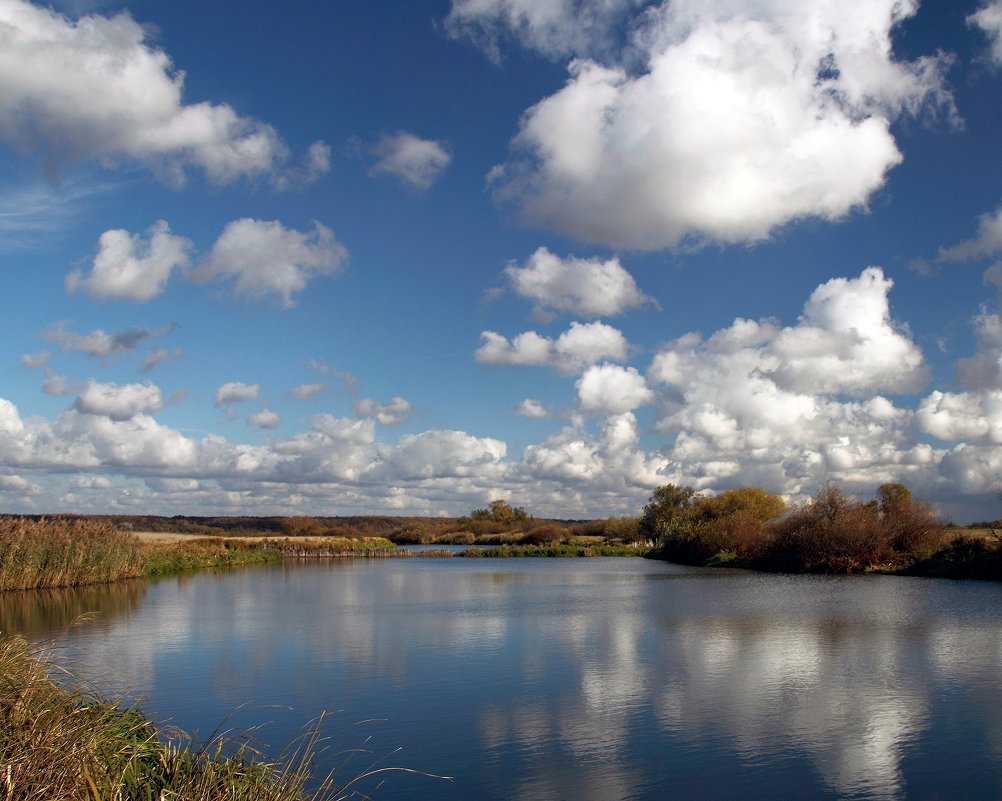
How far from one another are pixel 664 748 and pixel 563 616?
13267 mm

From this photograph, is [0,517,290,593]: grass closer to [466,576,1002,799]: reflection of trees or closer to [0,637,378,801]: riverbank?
[466,576,1002,799]: reflection of trees

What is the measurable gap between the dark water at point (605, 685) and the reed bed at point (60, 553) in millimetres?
2231

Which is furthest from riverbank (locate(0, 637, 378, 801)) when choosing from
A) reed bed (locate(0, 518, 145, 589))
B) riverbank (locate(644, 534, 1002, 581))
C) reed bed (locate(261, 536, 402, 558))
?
reed bed (locate(261, 536, 402, 558))

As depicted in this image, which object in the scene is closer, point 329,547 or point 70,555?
point 70,555

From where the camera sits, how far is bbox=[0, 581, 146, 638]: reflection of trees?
19.1 metres

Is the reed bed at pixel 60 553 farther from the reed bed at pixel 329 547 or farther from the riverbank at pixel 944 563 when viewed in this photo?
the riverbank at pixel 944 563

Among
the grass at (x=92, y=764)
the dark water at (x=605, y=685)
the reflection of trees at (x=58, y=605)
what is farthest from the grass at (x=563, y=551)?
the grass at (x=92, y=764)

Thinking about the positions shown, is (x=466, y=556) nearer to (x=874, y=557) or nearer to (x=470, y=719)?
(x=874, y=557)

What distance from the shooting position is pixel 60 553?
29359 mm

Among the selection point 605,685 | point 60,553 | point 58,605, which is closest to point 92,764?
point 605,685

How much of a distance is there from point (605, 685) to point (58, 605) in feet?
63.5

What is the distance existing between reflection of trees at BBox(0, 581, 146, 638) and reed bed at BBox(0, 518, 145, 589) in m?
0.48

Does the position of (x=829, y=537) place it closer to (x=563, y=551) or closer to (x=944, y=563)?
(x=944, y=563)

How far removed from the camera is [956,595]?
25156 mm
